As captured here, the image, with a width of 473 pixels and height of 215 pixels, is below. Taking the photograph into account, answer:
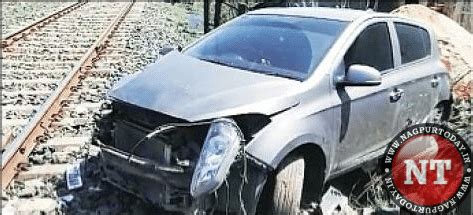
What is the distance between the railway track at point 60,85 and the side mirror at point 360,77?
2.01m

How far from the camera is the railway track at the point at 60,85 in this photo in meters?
5.02

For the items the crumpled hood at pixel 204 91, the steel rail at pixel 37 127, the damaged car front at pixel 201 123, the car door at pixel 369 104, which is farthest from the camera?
the steel rail at pixel 37 127

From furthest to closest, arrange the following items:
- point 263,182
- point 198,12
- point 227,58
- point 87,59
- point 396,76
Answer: point 198,12 → point 87,59 → point 396,76 → point 227,58 → point 263,182

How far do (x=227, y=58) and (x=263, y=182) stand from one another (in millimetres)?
1483

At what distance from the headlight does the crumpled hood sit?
0.15 m

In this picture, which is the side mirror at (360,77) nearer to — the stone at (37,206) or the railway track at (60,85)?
the railway track at (60,85)

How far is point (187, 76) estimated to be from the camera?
4.41 meters

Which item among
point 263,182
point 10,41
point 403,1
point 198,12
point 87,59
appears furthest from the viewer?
point 198,12

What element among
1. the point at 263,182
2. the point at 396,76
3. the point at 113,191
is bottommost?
the point at 113,191

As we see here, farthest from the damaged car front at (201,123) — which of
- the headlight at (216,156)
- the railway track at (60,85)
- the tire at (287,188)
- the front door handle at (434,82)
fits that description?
the front door handle at (434,82)

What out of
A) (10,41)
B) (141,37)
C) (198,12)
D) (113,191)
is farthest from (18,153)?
(198,12)

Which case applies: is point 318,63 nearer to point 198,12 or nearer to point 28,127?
point 28,127

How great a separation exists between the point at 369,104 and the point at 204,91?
155cm

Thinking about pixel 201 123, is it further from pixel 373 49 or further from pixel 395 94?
pixel 395 94
